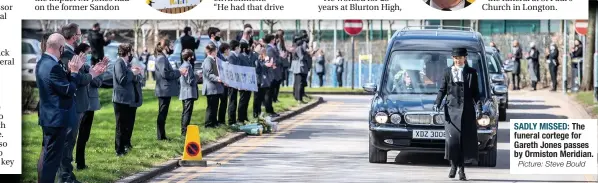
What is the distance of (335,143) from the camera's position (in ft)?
76.9

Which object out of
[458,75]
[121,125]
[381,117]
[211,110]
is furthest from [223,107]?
[458,75]

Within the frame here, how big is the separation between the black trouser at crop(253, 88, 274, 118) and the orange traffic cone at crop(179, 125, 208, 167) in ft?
Result: 29.4

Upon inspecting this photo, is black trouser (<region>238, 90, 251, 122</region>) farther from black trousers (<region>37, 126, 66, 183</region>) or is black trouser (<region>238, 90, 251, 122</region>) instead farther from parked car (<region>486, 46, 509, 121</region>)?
black trousers (<region>37, 126, 66, 183</region>)

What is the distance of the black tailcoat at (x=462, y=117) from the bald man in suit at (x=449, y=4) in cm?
165

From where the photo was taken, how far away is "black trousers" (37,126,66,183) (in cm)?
1464

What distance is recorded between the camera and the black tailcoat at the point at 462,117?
17.7m

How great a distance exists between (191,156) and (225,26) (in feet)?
72.7

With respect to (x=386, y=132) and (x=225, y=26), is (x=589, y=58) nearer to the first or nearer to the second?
(x=225, y=26)

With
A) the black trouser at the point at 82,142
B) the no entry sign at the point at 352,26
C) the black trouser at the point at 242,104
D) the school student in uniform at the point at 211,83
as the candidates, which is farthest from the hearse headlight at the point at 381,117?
the no entry sign at the point at 352,26

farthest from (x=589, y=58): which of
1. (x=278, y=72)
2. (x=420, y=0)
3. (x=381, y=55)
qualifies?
(x=420, y=0)

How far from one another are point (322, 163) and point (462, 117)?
2.66m
